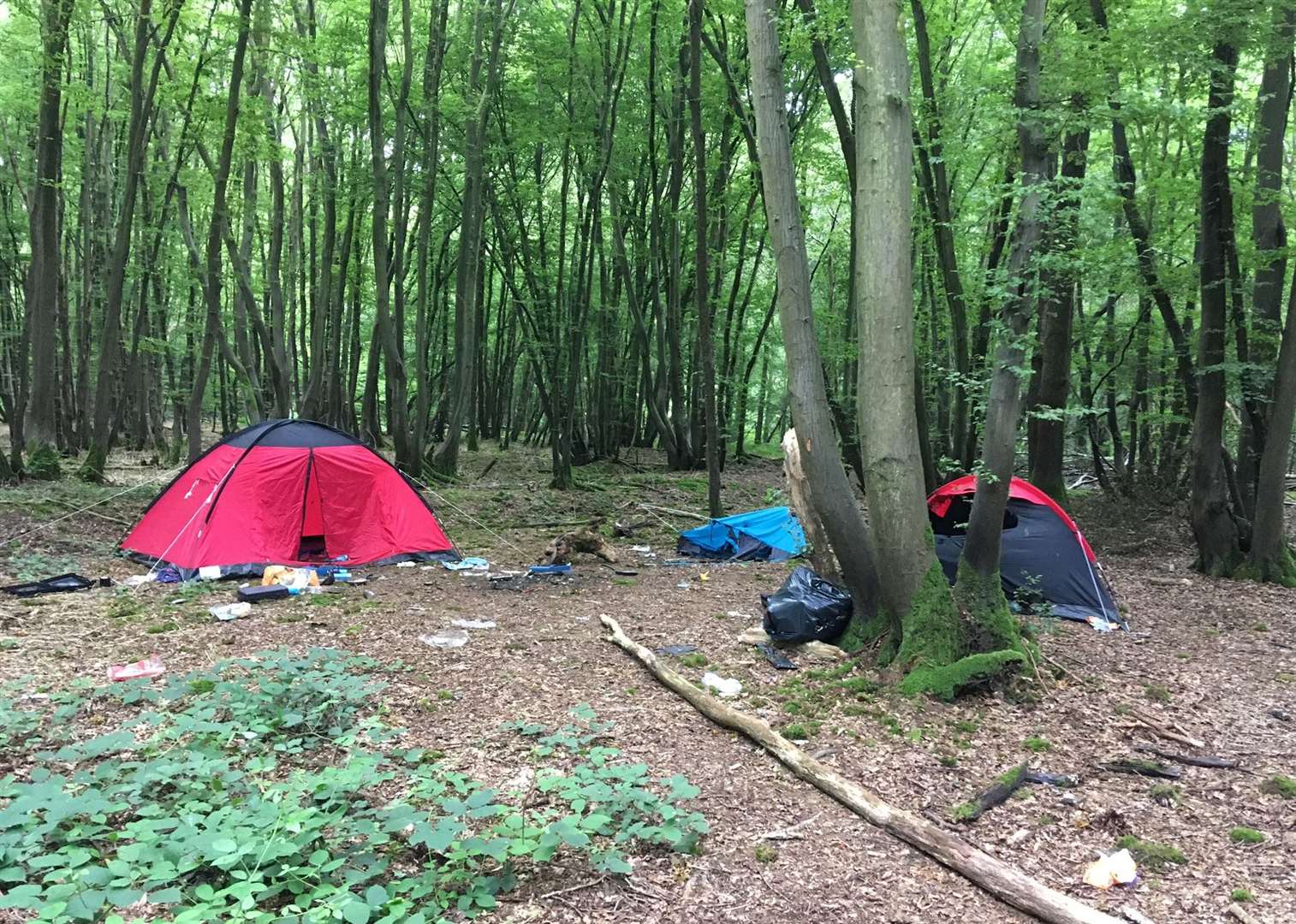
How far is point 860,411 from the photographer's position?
473 centimetres

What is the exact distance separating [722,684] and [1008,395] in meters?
2.40

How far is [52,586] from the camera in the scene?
21.0 ft

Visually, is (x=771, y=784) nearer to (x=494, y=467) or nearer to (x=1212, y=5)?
(x=1212, y=5)

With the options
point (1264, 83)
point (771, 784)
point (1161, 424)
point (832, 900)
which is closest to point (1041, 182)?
point (771, 784)

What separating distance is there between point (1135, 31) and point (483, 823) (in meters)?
7.69

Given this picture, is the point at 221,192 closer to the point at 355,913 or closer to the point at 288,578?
the point at 288,578

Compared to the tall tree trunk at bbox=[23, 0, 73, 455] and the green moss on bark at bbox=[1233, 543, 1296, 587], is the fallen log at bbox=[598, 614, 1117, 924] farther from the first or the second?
the tall tree trunk at bbox=[23, 0, 73, 455]

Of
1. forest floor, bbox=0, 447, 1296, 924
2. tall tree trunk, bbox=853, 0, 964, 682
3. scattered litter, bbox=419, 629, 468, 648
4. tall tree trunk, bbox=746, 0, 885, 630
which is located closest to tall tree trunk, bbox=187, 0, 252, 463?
forest floor, bbox=0, 447, 1296, 924

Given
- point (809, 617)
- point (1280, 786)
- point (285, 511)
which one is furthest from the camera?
point (285, 511)

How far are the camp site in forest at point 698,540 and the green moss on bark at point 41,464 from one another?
6 centimetres

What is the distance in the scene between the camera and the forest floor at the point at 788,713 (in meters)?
2.72

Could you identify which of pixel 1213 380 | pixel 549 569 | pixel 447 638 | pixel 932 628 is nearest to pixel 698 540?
pixel 549 569

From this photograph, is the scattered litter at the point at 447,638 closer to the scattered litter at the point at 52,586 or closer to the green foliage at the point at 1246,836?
the scattered litter at the point at 52,586

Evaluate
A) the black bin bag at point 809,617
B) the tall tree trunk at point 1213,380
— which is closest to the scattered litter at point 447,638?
the black bin bag at point 809,617
